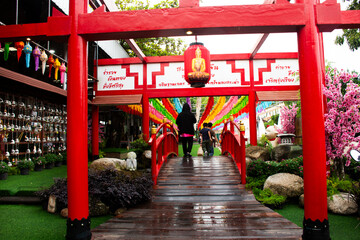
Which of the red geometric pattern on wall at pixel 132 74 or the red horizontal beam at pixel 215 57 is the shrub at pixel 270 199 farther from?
the red geometric pattern on wall at pixel 132 74

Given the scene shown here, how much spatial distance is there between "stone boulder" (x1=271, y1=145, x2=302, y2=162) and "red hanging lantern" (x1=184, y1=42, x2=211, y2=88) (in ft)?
11.5

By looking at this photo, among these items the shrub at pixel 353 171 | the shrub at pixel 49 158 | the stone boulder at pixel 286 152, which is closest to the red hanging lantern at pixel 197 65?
the stone boulder at pixel 286 152

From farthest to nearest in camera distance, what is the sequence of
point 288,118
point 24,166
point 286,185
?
point 288,118 → point 24,166 → point 286,185

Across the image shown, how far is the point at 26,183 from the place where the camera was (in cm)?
606

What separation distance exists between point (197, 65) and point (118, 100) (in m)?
4.73

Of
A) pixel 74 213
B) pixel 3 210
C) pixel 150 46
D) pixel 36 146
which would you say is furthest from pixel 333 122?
pixel 150 46

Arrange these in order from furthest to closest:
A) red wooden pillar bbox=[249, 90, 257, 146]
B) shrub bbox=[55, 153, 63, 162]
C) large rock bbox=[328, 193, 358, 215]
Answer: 1. red wooden pillar bbox=[249, 90, 257, 146]
2. shrub bbox=[55, 153, 63, 162]
3. large rock bbox=[328, 193, 358, 215]

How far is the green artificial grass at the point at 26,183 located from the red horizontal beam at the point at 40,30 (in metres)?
3.07

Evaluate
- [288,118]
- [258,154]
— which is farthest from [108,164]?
[288,118]

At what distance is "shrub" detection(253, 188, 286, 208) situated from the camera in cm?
502

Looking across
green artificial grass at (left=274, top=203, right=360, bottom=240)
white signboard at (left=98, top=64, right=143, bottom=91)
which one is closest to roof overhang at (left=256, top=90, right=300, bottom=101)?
white signboard at (left=98, top=64, right=143, bottom=91)

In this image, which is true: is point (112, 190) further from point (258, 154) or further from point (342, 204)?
point (258, 154)

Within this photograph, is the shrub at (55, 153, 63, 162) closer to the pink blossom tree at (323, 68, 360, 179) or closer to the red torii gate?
the red torii gate

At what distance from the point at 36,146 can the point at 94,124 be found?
2308 mm
